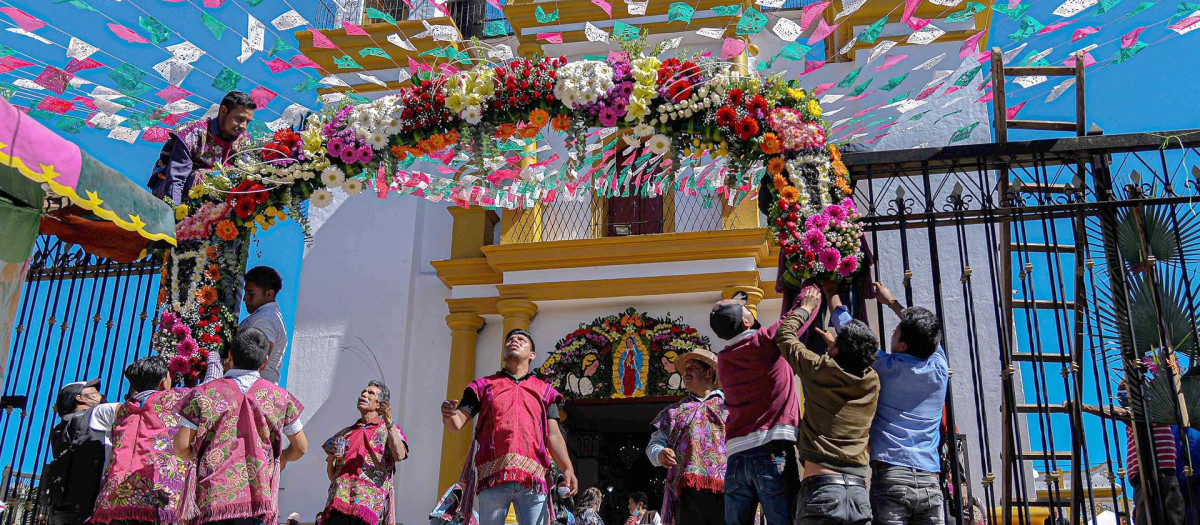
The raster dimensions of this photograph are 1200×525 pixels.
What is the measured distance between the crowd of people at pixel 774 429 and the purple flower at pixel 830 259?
13cm

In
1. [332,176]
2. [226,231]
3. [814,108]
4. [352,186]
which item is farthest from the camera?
[352,186]

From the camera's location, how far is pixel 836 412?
4.42m

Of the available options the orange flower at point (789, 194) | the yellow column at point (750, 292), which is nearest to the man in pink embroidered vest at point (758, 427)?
the orange flower at point (789, 194)

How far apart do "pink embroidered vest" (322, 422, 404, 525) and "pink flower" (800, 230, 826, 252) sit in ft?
10.0

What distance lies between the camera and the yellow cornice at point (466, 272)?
12594mm

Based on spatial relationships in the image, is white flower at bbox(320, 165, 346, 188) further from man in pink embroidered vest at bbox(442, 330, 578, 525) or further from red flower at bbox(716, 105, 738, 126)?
red flower at bbox(716, 105, 738, 126)

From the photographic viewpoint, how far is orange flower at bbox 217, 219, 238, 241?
649 centimetres

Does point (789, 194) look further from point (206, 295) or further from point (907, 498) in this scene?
point (206, 295)

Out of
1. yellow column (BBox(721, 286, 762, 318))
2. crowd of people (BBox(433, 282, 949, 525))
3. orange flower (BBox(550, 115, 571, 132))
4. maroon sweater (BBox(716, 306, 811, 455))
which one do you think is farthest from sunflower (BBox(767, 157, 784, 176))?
yellow column (BBox(721, 286, 762, 318))

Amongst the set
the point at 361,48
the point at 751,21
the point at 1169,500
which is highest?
the point at 361,48

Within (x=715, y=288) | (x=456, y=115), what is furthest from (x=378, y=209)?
(x=456, y=115)

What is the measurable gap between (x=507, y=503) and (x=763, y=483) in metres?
1.49

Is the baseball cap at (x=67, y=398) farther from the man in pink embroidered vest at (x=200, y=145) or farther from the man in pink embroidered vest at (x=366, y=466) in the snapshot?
the man in pink embroidered vest at (x=366, y=466)

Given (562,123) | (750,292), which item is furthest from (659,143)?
(750,292)
